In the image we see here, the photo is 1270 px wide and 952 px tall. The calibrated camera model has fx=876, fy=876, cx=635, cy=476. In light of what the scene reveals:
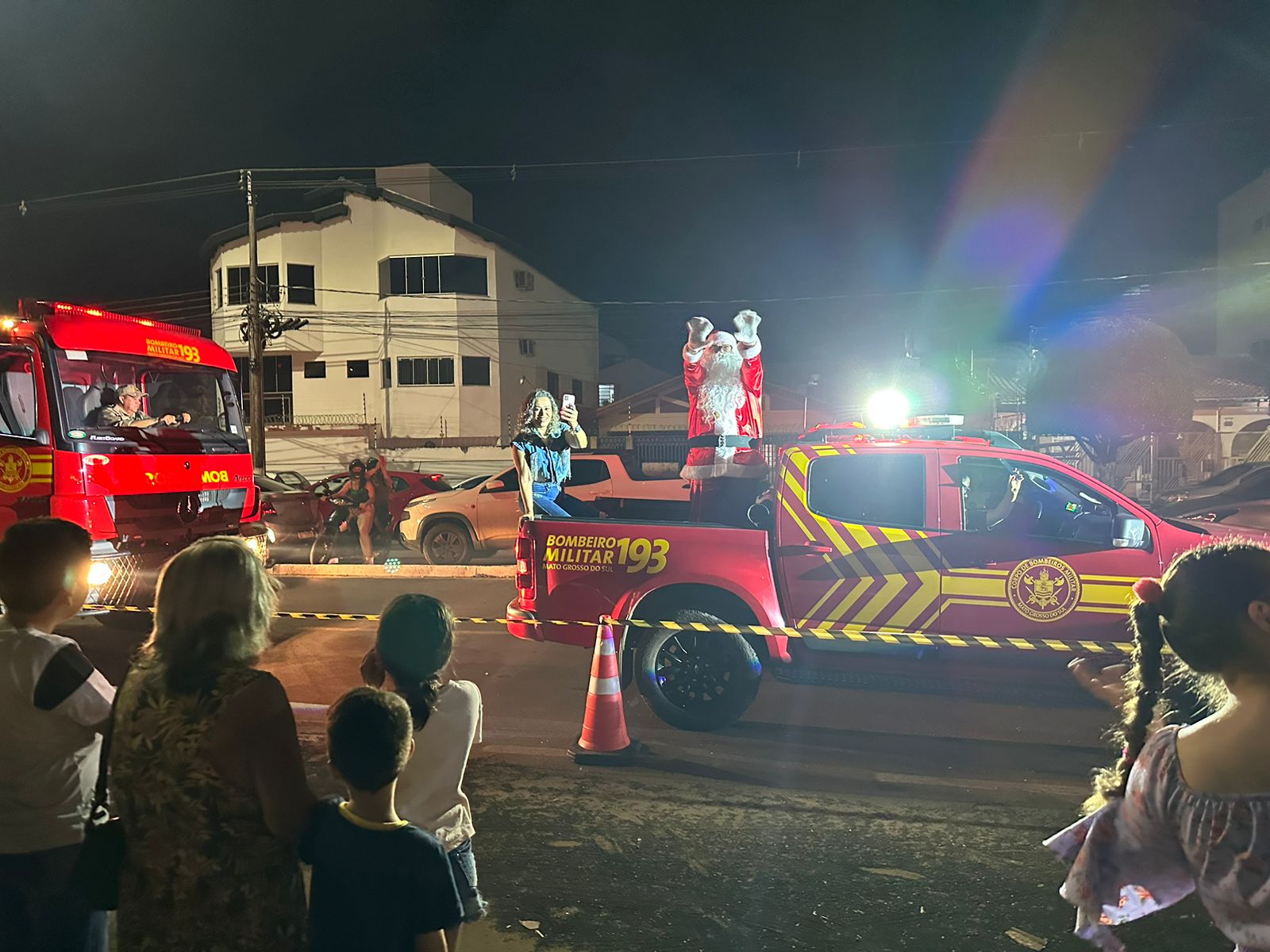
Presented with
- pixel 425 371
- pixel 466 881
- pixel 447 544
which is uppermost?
pixel 425 371

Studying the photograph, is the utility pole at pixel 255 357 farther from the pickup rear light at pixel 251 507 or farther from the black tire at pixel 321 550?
the pickup rear light at pixel 251 507

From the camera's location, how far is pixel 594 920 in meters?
3.54

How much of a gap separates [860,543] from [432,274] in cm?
2994

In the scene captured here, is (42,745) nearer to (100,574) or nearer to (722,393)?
(100,574)

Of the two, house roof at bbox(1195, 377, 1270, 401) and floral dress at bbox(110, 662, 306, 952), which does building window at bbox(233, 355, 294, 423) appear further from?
floral dress at bbox(110, 662, 306, 952)

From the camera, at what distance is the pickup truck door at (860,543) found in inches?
228

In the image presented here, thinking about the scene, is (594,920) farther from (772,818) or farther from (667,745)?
(667,745)

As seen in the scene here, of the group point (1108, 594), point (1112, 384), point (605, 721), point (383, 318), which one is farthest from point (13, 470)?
point (383, 318)

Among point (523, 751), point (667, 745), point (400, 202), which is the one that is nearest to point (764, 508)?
point (667, 745)

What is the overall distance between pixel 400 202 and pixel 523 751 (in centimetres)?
3073

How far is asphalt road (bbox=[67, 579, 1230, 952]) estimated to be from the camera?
3480mm

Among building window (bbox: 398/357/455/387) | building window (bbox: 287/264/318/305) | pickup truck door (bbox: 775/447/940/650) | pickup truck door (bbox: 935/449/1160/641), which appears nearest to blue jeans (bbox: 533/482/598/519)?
pickup truck door (bbox: 775/447/940/650)

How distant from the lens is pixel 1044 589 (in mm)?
5652

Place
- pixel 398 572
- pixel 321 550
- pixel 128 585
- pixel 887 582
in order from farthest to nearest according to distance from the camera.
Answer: pixel 321 550
pixel 398 572
pixel 128 585
pixel 887 582
